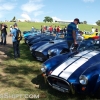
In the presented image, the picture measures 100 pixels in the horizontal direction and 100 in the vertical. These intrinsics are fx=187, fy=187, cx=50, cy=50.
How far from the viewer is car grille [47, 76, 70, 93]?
13.4 ft

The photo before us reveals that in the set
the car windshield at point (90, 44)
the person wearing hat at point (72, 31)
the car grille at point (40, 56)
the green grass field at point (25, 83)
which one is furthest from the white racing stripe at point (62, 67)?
the car grille at point (40, 56)

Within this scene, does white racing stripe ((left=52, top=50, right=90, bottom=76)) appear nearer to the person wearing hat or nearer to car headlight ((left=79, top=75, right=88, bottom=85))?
car headlight ((left=79, top=75, right=88, bottom=85))

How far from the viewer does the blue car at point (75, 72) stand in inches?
151

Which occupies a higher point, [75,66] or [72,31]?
[72,31]

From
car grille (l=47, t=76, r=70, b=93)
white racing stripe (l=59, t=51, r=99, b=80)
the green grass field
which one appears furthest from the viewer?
the green grass field

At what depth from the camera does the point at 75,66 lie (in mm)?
4438

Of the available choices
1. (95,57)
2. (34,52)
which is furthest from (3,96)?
(34,52)

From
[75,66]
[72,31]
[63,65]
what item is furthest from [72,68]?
[72,31]

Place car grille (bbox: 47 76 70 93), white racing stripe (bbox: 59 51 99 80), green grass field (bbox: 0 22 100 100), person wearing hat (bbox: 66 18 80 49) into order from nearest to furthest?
car grille (bbox: 47 76 70 93) < white racing stripe (bbox: 59 51 99 80) < green grass field (bbox: 0 22 100 100) < person wearing hat (bbox: 66 18 80 49)

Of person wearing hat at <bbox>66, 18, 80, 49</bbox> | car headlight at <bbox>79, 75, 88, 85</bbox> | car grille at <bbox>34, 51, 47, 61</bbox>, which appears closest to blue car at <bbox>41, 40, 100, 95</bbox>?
car headlight at <bbox>79, 75, 88, 85</bbox>

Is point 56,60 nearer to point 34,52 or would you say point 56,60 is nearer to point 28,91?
point 28,91

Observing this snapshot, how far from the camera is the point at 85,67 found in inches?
170

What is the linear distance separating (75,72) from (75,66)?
0.87 ft

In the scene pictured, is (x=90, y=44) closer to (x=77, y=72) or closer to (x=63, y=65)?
(x=63, y=65)
